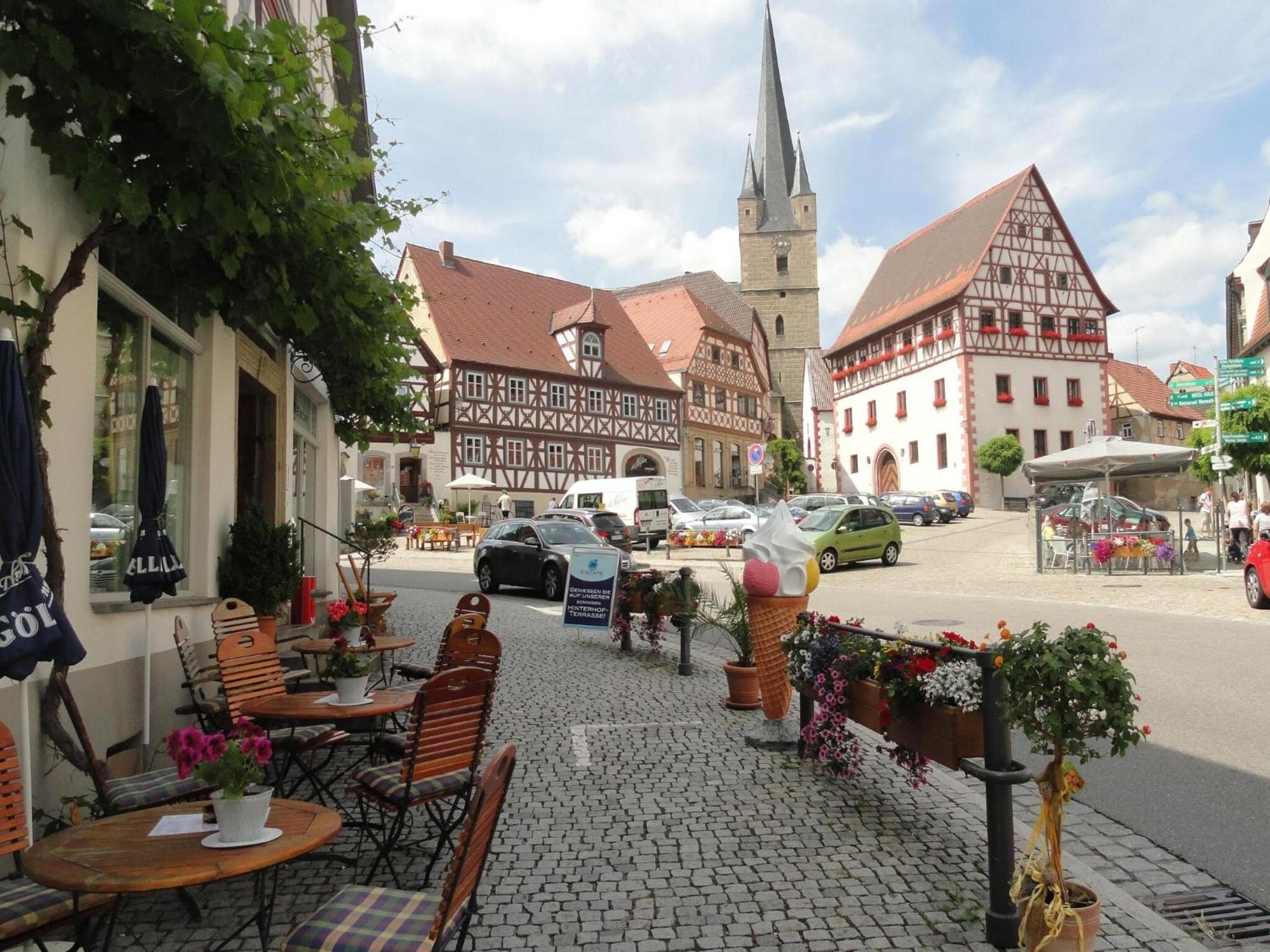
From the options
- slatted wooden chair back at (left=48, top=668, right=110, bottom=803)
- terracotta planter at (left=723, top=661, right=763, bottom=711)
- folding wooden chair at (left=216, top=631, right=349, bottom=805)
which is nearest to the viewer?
slatted wooden chair back at (left=48, top=668, right=110, bottom=803)

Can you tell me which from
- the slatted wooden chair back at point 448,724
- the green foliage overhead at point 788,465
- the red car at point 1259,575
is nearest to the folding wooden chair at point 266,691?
the slatted wooden chair back at point 448,724

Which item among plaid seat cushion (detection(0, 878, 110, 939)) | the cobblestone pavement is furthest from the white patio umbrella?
plaid seat cushion (detection(0, 878, 110, 939))

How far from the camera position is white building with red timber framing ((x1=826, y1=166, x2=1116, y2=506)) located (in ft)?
159

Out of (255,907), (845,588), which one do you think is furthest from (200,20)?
(845,588)

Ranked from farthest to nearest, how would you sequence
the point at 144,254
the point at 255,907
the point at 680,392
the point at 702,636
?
the point at 680,392, the point at 702,636, the point at 144,254, the point at 255,907

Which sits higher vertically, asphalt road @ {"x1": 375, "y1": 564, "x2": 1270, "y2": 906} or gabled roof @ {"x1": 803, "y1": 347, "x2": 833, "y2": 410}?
gabled roof @ {"x1": 803, "y1": 347, "x2": 833, "y2": 410}

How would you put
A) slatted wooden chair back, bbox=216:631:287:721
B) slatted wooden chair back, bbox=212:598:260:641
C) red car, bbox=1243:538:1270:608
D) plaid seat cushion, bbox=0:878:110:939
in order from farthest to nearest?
red car, bbox=1243:538:1270:608 → slatted wooden chair back, bbox=212:598:260:641 → slatted wooden chair back, bbox=216:631:287:721 → plaid seat cushion, bbox=0:878:110:939

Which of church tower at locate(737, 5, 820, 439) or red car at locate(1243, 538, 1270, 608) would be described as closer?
red car at locate(1243, 538, 1270, 608)

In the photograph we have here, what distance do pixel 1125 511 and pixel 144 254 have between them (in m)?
22.6

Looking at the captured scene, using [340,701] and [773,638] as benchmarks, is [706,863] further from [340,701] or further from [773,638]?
[773,638]

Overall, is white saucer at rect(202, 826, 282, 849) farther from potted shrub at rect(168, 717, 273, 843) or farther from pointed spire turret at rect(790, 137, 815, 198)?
pointed spire turret at rect(790, 137, 815, 198)

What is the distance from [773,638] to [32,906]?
4.81 m

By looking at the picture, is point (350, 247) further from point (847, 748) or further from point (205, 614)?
point (847, 748)

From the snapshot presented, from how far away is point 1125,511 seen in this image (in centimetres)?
2352
